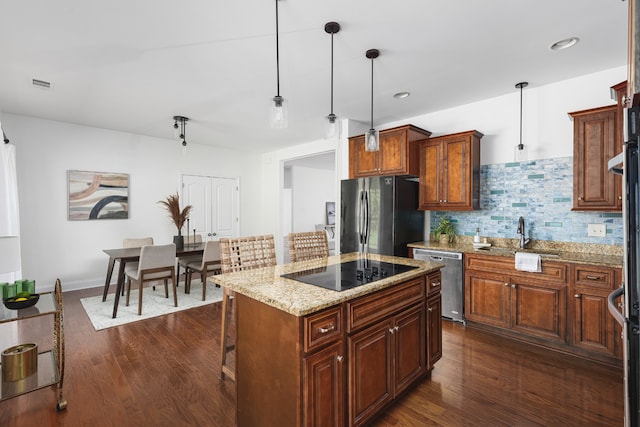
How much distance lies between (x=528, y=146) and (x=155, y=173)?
5807mm

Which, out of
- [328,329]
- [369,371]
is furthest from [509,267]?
[328,329]

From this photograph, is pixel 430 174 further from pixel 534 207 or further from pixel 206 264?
pixel 206 264

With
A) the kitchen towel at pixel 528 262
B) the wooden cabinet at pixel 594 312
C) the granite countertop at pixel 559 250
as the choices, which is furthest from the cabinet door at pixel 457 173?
the wooden cabinet at pixel 594 312

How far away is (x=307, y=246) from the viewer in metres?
2.93

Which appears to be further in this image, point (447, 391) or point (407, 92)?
point (407, 92)

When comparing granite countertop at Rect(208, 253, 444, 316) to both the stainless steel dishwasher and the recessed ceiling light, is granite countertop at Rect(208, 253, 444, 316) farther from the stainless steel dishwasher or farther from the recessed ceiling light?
the recessed ceiling light

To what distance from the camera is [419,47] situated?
2553 mm

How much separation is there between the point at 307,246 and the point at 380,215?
51.2 inches

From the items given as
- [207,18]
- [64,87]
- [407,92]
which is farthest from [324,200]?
[207,18]

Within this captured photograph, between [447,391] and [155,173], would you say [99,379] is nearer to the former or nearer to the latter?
[447,391]

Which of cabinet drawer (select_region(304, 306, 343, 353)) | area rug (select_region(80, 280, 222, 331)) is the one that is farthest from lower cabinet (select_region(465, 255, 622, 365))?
area rug (select_region(80, 280, 222, 331))

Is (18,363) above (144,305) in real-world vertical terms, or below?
above

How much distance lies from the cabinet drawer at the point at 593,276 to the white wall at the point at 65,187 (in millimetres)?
5990

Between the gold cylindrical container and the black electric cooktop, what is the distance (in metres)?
1.82
